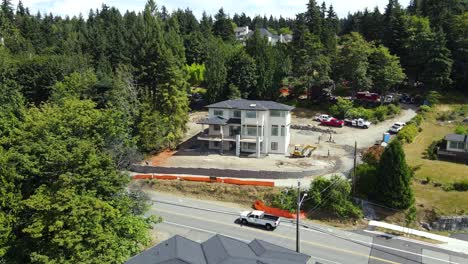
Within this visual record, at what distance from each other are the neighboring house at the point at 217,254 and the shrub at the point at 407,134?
34195mm

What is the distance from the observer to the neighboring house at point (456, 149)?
46.6 m

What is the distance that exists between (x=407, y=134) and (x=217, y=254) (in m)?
38.2

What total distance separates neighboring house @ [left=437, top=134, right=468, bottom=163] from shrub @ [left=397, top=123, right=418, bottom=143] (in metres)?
4.66

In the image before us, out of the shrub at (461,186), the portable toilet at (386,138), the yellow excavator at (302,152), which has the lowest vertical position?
the shrub at (461,186)

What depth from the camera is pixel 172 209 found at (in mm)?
39406

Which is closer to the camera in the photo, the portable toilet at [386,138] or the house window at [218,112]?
the house window at [218,112]

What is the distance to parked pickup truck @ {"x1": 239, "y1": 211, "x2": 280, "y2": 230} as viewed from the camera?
3506 centimetres

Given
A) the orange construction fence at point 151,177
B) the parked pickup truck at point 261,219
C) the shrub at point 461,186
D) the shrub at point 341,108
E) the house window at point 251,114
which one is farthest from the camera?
the shrub at point 341,108

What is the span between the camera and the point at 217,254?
22.4m

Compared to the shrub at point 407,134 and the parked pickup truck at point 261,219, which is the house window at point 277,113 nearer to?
the shrub at point 407,134

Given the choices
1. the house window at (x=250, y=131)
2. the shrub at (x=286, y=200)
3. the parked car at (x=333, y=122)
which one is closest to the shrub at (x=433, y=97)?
the parked car at (x=333, y=122)

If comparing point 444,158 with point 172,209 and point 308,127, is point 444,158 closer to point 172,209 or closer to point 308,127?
point 308,127

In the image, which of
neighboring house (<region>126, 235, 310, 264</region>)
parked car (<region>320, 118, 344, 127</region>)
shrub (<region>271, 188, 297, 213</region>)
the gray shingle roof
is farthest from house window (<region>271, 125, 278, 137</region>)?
neighboring house (<region>126, 235, 310, 264</region>)

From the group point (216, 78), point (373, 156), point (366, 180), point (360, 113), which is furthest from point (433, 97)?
point (216, 78)
